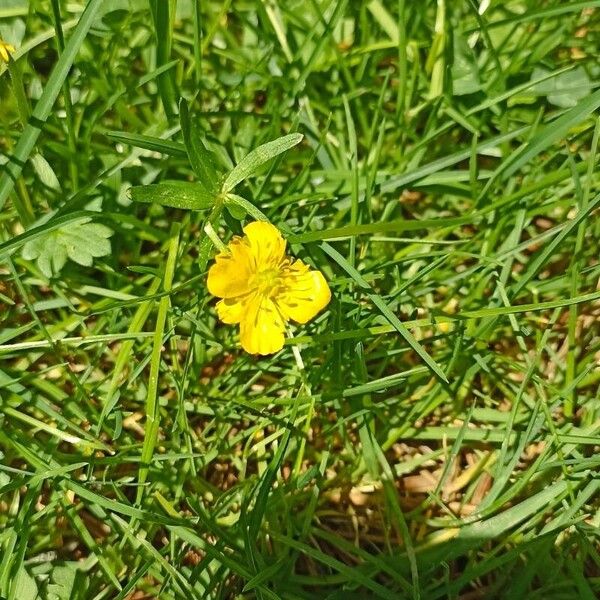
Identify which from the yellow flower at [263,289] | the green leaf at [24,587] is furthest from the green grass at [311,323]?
the yellow flower at [263,289]

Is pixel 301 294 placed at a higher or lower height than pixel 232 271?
lower

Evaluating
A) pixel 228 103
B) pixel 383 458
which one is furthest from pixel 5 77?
pixel 383 458

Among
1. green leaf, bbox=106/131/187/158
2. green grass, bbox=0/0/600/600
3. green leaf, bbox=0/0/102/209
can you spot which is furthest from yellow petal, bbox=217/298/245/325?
green leaf, bbox=0/0/102/209

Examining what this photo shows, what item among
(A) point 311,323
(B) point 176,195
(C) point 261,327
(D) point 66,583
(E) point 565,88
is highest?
(B) point 176,195

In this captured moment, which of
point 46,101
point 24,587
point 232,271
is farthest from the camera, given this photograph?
point 24,587

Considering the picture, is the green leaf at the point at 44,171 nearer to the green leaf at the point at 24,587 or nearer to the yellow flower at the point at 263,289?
the yellow flower at the point at 263,289

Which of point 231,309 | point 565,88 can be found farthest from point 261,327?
point 565,88

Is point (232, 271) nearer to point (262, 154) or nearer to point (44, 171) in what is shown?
point (262, 154)

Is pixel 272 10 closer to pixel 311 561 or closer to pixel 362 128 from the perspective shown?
pixel 362 128

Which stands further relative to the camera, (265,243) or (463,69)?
(463,69)
